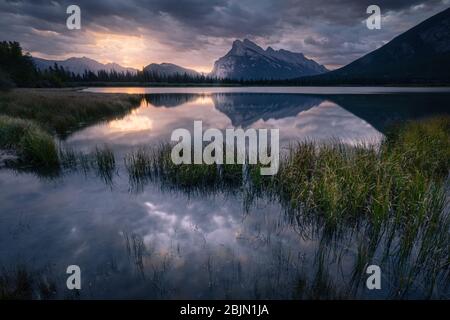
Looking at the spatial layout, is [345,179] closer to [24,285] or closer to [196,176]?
[196,176]

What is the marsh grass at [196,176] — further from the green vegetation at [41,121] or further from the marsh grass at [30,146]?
the green vegetation at [41,121]

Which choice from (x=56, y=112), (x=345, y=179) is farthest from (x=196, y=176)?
(x=56, y=112)

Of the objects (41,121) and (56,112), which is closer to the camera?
(41,121)

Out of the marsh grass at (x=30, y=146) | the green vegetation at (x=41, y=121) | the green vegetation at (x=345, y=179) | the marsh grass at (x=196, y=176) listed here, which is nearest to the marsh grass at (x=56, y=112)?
the green vegetation at (x=41, y=121)

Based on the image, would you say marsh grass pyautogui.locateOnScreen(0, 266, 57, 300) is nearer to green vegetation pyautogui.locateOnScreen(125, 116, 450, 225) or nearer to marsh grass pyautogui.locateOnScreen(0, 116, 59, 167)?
green vegetation pyautogui.locateOnScreen(125, 116, 450, 225)

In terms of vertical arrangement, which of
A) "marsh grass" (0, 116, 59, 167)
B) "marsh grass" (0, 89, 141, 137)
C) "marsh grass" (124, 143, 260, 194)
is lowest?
"marsh grass" (124, 143, 260, 194)

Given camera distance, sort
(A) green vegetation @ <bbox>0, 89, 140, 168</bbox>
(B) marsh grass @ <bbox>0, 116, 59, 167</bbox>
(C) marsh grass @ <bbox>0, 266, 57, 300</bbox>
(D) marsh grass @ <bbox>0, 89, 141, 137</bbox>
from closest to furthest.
Result: (C) marsh grass @ <bbox>0, 266, 57, 300</bbox>, (B) marsh grass @ <bbox>0, 116, 59, 167</bbox>, (A) green vegetation @ <bbox>0, 89, 140, 168</bbox>, (D) marsh grass @ <bbox>0, 89, 141, 137</bbox>

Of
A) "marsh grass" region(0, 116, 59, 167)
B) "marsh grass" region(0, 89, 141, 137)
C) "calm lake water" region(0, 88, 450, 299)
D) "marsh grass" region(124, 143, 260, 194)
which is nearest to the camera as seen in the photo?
"calm lake water" region(0, 88, 450, 299)

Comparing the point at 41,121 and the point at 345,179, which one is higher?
the point at 41,121

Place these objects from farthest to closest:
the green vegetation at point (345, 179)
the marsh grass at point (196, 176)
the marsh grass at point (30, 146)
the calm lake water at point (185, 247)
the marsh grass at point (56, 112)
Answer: the marsh grass at point (56, 112) → the marsh grass at point (30, 146) → the marsh grass at point (196, 176) → the green vegetation at point (345, 179) → the calm lake water at point (185, 247)

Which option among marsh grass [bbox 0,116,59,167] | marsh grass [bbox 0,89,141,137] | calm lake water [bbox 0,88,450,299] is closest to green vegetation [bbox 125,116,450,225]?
calm lake water [bbox 0,88,450,299]

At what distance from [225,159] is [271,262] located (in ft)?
22.4

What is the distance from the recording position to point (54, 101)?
3156 centimetres

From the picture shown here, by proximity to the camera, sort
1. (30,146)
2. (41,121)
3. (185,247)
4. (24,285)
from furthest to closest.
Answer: (41,121) < (30,146) < (185,247) < (24,285)
